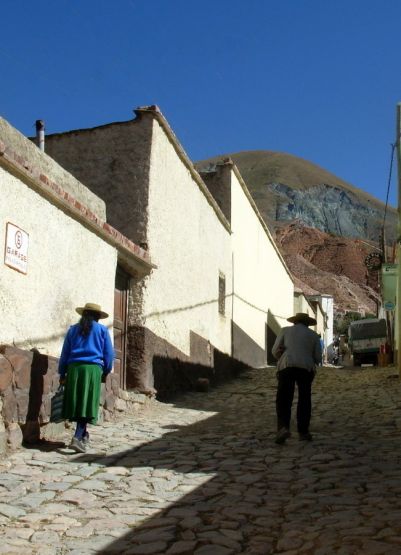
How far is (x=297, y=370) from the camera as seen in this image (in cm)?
779

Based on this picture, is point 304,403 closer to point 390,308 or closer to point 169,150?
point 169,150

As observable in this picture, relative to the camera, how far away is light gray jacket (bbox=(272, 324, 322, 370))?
7.77 meters

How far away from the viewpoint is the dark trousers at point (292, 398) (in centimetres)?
750

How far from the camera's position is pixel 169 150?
12.1 meters

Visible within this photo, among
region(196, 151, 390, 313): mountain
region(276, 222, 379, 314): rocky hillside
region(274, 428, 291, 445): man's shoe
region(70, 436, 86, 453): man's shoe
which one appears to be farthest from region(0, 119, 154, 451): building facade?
region(276, 222, 379, 314): rocky hillside

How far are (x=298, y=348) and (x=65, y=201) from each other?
10.3ft

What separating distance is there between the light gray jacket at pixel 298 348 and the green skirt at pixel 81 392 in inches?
90.1

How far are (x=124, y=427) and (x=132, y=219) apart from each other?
3826 millimetres

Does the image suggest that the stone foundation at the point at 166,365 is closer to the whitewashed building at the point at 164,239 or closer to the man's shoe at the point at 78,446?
the whitewashed building at the point at 164,239

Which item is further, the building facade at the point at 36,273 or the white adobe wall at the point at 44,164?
the white adobe wall at the point at 44,164

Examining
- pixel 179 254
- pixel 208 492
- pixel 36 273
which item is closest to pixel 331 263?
pixel 179 254

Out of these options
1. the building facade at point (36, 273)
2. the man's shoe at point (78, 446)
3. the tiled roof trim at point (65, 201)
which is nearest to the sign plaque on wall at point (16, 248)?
the building facade at point (36, 273)

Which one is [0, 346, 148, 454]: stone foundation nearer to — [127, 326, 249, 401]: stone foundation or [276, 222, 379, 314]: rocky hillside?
[127, 326, 249, 401]: stone foundation

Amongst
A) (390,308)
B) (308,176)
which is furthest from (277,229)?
(390,308)
